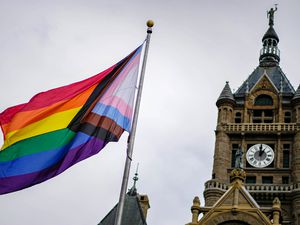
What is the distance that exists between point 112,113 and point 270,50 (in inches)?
2219

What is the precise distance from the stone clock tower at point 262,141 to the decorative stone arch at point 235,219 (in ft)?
45.6

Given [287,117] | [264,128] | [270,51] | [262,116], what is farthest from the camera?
[270,51]

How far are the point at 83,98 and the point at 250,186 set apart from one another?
3755 cm

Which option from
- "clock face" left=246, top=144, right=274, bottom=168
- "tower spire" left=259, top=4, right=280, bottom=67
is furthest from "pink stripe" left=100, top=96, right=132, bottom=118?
"tower spire" left=259, top=4, right=280, bottom=67

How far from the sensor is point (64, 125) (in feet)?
57.5

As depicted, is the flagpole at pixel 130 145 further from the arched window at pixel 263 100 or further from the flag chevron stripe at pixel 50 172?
the arched window at pixel 263 100

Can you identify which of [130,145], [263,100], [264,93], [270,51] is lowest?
[130,145]

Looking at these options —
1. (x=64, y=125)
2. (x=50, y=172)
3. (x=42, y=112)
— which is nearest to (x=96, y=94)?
(x=64, y=125)

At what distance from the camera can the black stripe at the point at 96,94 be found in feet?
57.7

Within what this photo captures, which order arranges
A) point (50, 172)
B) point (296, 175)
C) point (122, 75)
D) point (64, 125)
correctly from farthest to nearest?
1. point (296, 175)
2. point (122, 75)
3. point (64, 125)
4. point (50, 172)

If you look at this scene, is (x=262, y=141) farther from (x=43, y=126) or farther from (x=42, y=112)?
(x=43, y=126)

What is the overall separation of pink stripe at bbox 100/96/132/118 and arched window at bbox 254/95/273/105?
1780 inches

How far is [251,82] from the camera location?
6475cm

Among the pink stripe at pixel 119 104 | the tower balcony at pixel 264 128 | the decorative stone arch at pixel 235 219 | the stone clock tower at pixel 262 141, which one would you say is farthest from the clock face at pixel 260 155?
the pink stripe at pixel 119 104
